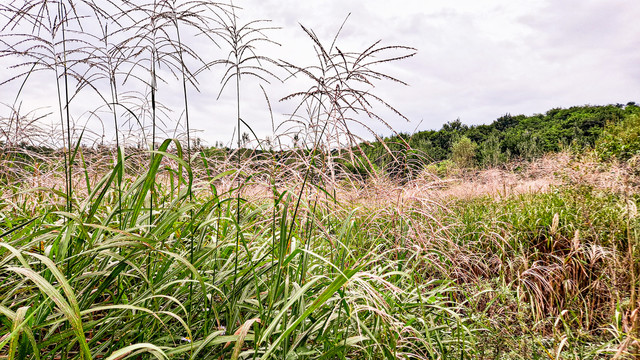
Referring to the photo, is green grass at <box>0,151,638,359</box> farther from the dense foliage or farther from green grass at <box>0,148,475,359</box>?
the dense foliage

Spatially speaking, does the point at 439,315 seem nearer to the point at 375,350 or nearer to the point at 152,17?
the point at 375,350

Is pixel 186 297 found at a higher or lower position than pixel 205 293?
lower

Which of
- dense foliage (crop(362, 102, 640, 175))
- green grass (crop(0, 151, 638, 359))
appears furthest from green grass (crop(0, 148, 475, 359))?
dense foliage (crop(362, 102, 640, 175))

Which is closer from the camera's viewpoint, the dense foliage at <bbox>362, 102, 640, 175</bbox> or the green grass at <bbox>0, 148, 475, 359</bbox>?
the green grass at <bbox>0, 148, 475, 359</bbox>

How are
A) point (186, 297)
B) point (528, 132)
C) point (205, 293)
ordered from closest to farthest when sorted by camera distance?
point (205, 293) < point (186, 297) < point (528, 132)

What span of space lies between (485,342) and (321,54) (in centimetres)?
189

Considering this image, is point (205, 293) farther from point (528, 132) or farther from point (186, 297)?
point (528, 132)

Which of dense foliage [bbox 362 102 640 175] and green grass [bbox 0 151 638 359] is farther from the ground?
dense foliage [bbox 362 102 640 175]

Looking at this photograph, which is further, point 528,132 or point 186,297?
point 528,132

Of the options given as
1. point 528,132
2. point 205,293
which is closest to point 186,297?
point 205,293

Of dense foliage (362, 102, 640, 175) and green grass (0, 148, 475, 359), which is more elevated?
dense foliage (362, 102, 640, 175)

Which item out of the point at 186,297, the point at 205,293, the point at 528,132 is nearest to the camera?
the point at 205,293

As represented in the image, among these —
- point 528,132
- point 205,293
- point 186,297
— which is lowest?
point 186,297

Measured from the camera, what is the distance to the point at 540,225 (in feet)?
12.8
